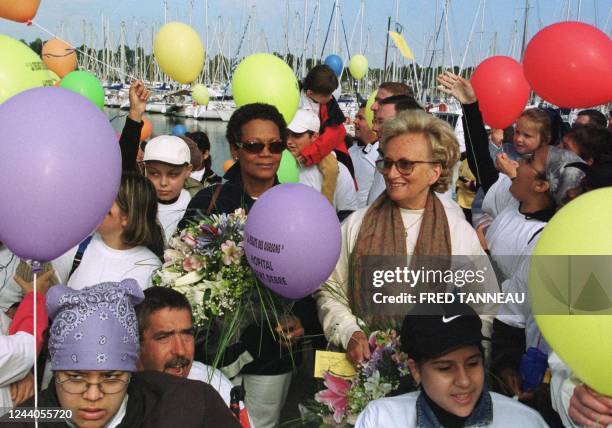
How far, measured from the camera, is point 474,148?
4250 mm

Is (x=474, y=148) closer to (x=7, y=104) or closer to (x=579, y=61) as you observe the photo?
(x=579, y=61)

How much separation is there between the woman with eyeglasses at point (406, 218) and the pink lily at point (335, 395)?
310mm

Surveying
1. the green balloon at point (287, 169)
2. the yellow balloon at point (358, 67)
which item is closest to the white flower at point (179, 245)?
the green balloon at point (287, 169)

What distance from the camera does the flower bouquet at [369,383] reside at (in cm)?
251

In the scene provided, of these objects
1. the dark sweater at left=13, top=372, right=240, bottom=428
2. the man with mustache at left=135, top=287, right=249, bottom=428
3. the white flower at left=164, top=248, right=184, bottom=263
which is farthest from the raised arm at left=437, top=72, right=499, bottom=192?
the dark sweater at left=13, top=372, right=240, bottom=428

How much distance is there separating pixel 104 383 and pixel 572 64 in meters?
3.73

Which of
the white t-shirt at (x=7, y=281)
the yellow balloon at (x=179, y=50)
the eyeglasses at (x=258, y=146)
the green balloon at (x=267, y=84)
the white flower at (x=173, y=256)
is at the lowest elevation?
the white t-shirt at (x=7, y=281)

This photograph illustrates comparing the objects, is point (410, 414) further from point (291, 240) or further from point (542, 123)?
point (542, 123)

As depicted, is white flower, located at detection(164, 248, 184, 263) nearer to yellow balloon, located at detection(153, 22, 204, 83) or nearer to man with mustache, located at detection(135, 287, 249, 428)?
man with mustache, located at detection(135, 287, 249, 428)

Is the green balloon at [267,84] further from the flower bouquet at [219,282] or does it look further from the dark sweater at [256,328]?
the flower bouquet at [219,282]

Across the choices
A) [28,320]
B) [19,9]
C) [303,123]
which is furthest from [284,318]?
[19,9]

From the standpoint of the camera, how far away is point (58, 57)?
8.13 meters

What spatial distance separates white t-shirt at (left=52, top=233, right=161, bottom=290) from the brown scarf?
1.08 metres

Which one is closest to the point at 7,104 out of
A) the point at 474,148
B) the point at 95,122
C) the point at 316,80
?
the point at 95,122
